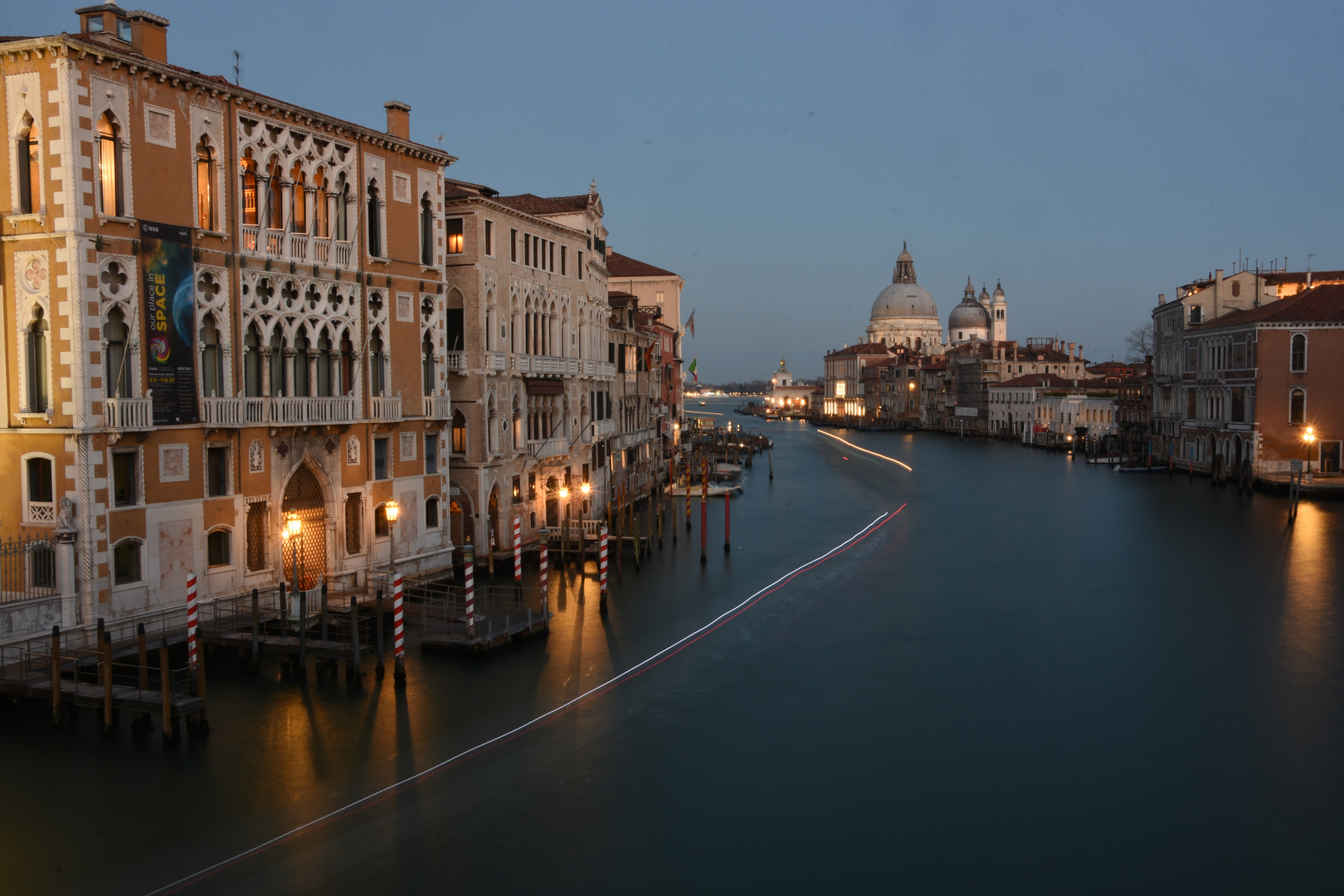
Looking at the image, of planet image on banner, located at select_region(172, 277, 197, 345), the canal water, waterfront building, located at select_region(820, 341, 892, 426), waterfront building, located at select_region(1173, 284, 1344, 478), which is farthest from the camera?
waterfront building, located at select_region(820, 341, 892, 426)

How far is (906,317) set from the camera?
505ft

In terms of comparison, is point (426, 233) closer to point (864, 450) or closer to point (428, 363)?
point (428, 363)

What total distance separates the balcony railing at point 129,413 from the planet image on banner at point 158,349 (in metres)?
0.62

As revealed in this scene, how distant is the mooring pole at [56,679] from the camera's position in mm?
12781

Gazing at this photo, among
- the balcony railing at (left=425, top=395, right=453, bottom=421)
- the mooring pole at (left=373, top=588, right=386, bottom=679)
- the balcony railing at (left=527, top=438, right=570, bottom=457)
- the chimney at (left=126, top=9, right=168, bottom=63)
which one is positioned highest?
the chimney at (left=126, top=9, right=168, bottom=63)

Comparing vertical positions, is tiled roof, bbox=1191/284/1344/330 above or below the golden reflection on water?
above

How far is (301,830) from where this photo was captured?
1023 centimetres

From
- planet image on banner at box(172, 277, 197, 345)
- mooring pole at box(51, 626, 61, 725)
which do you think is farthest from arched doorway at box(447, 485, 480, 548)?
mooring pole at box(51, 626, 61, 725)

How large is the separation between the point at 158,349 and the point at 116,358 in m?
0.58

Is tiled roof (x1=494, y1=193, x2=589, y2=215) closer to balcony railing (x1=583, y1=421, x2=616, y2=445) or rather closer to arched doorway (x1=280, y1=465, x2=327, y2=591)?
balcony railing (x1=583, y1=421, x2=616, y2=445)

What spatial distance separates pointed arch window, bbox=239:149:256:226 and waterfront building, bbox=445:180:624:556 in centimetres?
604

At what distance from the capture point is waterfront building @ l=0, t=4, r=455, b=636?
1448cm

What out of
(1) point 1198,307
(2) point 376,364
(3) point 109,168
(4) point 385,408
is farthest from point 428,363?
(1) point 1198,307

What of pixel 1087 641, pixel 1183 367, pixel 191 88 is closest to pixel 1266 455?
pixel 1183 367
